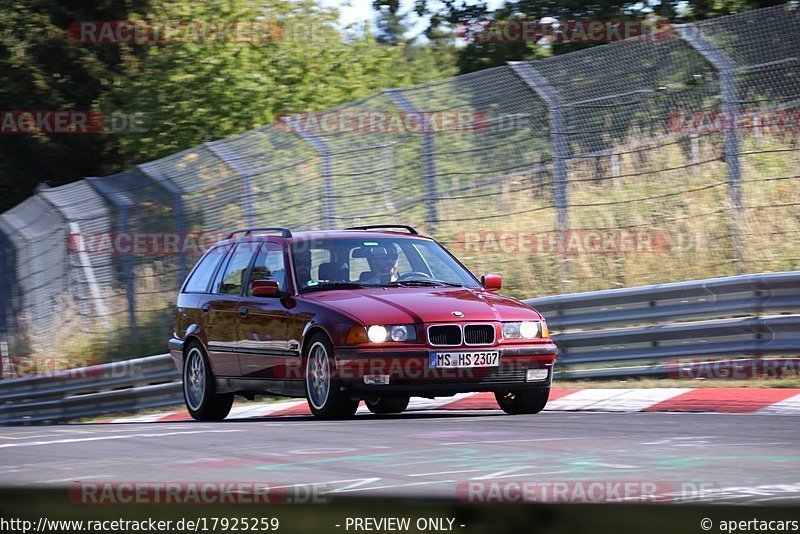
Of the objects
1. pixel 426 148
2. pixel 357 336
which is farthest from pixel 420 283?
pixel 426 148

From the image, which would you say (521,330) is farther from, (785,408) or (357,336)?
(785,408)

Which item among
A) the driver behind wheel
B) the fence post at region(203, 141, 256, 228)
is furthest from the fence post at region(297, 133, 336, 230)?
the driver behind wheel

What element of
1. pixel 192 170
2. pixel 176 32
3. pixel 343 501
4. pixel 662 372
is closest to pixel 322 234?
pixel 662 372

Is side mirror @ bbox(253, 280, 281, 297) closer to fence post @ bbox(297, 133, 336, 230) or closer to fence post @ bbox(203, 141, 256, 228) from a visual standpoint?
fence post @ bbox(297, 133, 336, 230)

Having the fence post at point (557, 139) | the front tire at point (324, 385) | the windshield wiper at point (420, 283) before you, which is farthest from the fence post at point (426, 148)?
the front tire at point (324, 385)

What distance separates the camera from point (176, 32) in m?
28.0

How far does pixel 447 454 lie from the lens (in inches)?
277

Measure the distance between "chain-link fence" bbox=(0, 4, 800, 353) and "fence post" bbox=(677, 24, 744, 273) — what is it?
0.01m

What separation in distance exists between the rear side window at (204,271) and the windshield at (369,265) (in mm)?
1472

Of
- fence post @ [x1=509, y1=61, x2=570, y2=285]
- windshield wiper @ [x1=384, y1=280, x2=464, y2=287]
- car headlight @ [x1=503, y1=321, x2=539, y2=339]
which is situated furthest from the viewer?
fence post @ [x1=509, y1=61, x2=570, y2=285]

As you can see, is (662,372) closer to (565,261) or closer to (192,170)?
(565,261)

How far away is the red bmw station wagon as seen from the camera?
379 inches

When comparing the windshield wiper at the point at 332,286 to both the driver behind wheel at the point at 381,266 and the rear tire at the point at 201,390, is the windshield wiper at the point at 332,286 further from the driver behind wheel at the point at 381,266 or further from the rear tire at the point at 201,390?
the rear tire at the point at 201,390

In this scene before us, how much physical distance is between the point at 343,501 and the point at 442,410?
377 inches
